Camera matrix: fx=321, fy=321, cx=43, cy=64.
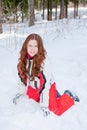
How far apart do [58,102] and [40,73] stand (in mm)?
409

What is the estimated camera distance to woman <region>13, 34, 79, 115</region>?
3.66 m

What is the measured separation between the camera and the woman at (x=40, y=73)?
3662 mm

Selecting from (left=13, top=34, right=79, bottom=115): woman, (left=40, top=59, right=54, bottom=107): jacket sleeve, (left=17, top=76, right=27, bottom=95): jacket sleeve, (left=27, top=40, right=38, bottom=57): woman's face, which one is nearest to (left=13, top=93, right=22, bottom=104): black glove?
(left=17, top=76, right=27, bottom=95): jacket sleeve

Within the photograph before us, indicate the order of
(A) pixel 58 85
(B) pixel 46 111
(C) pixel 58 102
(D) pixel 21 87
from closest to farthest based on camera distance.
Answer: (B) pixel 46 111
(C) pixel 58 102
(D) pixel 21 87
(A) pixel 58 85

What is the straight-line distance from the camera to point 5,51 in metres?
7.25

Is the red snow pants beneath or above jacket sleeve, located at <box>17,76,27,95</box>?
beneath

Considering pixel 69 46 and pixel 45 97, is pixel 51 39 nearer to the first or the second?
pixel 69 46

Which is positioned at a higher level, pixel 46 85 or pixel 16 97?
pixel 46 85

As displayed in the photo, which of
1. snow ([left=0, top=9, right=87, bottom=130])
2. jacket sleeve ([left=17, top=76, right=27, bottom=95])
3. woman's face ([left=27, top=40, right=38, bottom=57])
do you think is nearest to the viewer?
snow ([left=0, top=9, right=87, bottom=130])

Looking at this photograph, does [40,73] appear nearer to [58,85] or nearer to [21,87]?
[21,87]

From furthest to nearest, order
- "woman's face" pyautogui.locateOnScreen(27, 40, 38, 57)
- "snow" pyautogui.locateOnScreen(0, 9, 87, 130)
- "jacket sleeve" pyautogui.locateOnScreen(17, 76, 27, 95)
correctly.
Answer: "jacket sleeve" pyautogui.locateOnScreen(17, 76, 27, 95) → "woman's face" pyautogui.locateOnScreen(27, 40, 38, 57) → "snow" pyautogui.locateOnScreen(0, 9, 87, 130)

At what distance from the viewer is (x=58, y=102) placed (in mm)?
3781

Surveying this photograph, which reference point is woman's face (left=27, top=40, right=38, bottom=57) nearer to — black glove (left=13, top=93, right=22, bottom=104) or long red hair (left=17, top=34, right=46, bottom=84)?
long red hair (left=17, top=34, right=46, bottom=84)

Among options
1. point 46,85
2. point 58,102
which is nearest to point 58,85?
point 58,102
